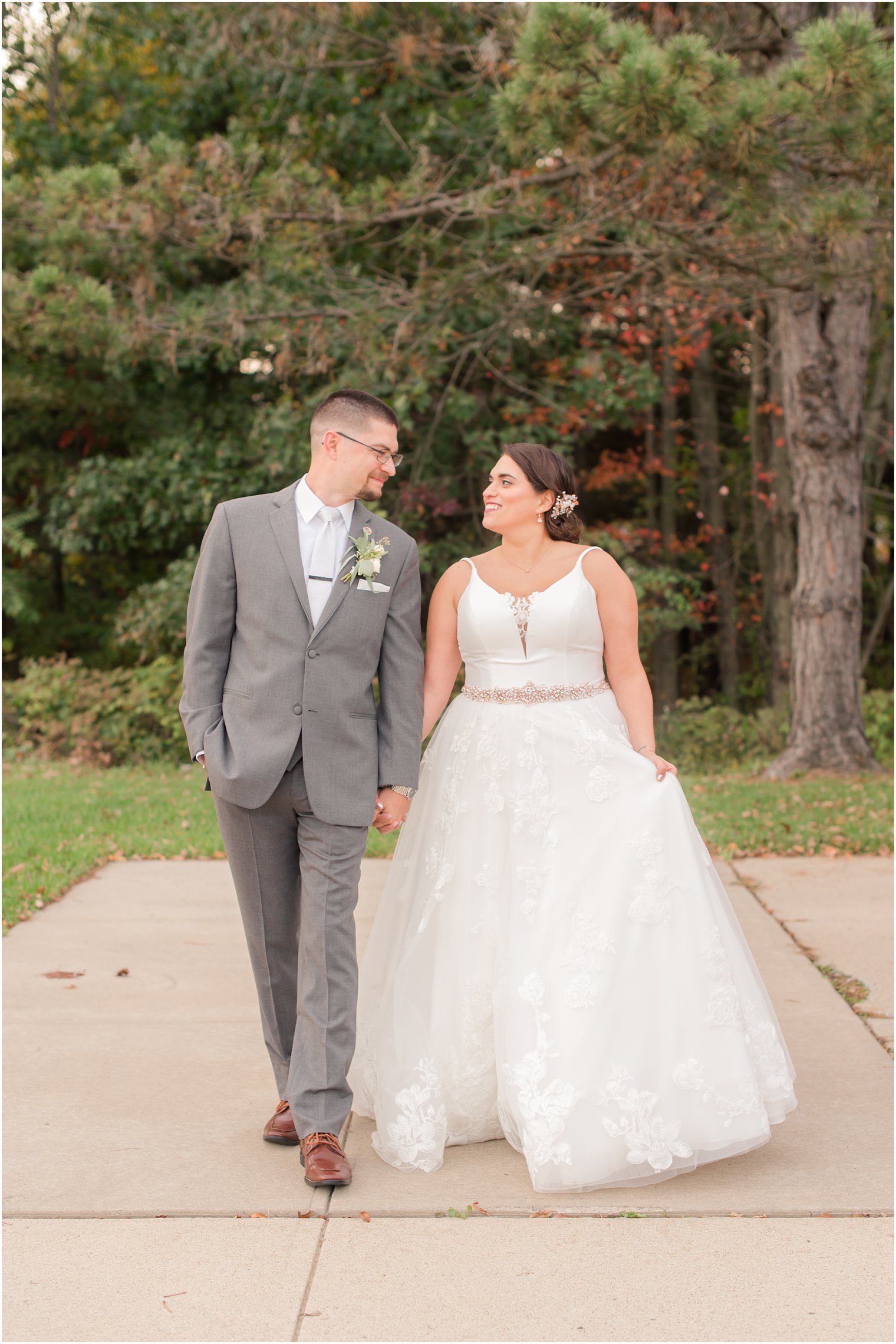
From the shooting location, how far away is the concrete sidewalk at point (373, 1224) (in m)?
2.82

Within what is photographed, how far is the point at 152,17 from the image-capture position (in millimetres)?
12914

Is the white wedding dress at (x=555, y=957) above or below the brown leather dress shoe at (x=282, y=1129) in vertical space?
above

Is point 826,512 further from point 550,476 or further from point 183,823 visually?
point 550,476

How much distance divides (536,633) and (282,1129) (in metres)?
1.72

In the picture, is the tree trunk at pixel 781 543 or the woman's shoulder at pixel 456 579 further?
the tree trunk at pixel 781 543

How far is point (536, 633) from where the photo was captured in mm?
3914

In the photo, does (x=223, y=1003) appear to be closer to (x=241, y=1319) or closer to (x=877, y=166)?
(x=241, y=1319)

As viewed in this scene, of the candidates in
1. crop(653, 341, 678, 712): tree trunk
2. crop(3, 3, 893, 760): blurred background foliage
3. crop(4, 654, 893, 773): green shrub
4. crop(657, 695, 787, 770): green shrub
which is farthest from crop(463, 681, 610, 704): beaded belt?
crop(653, 341, 678, 712): tree trunk

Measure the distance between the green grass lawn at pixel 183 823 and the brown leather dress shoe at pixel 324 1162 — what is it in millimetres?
3342

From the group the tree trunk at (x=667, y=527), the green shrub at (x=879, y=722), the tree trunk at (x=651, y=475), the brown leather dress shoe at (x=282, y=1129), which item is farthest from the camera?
the tree trunk at (x=651, y=475)

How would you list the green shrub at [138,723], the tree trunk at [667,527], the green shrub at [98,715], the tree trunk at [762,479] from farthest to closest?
the tree trunk at [667,527] < the tree trunk at [762,479] < the green shrub at [98,715] < the green shrub at [138,723]

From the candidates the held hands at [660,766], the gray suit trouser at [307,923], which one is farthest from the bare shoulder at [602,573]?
the gray suit trouser at [307,923]

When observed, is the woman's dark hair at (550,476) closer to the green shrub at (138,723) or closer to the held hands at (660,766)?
the held hands at (660,766)

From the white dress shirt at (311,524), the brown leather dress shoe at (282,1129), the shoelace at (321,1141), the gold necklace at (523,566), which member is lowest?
the brown leather dress shoe at (282,1129)
